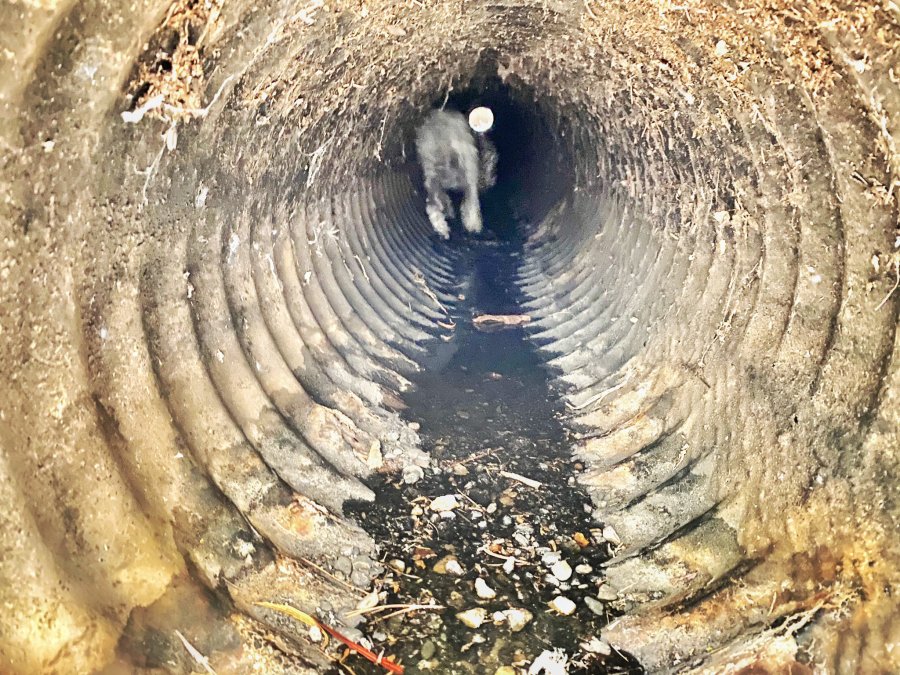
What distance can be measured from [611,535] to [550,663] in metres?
0.80

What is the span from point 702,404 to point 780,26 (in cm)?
169

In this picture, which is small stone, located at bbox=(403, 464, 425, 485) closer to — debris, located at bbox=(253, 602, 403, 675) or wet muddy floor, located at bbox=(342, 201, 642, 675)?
wet muddy floor, located at bbox=(342, 201, 642, 675)

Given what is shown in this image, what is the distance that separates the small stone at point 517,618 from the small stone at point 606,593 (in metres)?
0.31

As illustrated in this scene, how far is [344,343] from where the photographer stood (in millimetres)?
3990

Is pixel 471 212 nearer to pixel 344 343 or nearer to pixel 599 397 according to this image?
pixel 344 343

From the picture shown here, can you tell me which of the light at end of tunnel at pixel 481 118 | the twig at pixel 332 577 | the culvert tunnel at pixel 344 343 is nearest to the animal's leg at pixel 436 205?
the light at end of tunnel at pixel 481 118

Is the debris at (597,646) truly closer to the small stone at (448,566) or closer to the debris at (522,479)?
the small stone at (448,566)

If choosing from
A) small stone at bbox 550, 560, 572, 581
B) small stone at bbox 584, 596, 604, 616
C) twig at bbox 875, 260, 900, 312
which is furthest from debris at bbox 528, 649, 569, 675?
twig at bbox 875, 260, 900, 312

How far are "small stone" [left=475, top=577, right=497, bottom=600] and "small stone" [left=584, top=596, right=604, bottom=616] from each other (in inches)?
14.7

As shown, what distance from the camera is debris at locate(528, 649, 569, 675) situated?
219 centimetres

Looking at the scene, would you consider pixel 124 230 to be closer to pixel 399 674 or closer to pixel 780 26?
pixel 399 674

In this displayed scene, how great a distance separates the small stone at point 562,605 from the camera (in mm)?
2455

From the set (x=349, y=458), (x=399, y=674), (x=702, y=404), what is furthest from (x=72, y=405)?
(x=702, y=404)

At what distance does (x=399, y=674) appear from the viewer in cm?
211
